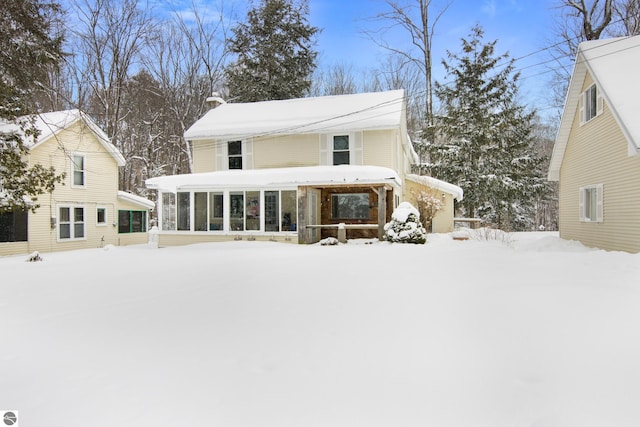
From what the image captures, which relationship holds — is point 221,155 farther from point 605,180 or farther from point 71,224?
point 605,180

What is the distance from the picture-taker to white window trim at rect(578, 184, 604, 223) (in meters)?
11.7

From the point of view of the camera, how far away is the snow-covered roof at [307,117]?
16453 millimetres

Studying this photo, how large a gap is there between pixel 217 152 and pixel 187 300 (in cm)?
1370

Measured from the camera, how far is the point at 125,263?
30.7ft

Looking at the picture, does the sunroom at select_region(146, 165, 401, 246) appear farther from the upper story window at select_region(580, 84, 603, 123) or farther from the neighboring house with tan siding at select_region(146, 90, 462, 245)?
the upper story window at select_region(580, 84, 603, 123)

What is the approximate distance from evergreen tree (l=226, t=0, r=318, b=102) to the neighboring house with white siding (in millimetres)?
10422

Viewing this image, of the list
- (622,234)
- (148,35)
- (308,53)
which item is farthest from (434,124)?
(148,35)

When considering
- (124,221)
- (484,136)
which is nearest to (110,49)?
(124,221)

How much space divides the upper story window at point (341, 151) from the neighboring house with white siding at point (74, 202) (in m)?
8.99

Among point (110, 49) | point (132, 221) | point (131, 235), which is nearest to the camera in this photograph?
point (131, 235)

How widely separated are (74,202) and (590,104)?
2061 centimetres

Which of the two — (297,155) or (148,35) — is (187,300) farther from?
(148,35)

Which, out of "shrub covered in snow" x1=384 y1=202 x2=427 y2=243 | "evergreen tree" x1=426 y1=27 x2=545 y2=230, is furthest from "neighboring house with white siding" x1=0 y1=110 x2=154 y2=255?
"evergreen tree" x1=426 y1=27 x2=545 y2=230

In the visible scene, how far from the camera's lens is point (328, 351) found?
3715 mm
